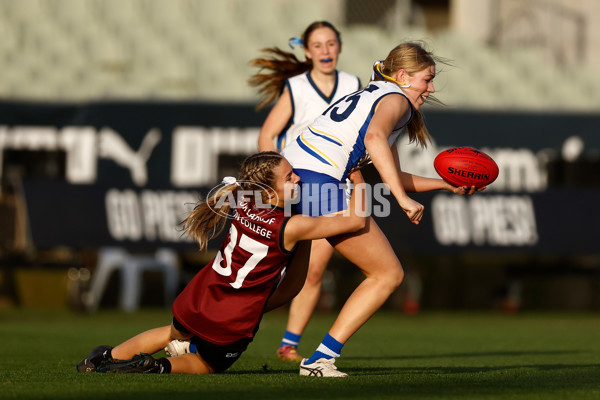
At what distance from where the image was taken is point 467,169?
5113 millimetres

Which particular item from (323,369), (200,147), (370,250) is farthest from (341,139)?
(200,147)

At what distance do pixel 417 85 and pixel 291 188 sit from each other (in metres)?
0.88

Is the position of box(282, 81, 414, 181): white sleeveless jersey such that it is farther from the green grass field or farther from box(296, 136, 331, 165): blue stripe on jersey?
the green grass field

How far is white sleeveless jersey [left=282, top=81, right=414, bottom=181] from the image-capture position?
493 cm

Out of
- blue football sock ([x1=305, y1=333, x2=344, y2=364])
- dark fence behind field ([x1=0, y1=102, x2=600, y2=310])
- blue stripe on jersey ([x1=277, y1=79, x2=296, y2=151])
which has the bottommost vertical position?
dark fence behind field ([x1=0, y1=102, x2=600, y2=310])

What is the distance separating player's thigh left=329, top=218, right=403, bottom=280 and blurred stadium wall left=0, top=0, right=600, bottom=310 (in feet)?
18.8

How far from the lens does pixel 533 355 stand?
6.77 metres

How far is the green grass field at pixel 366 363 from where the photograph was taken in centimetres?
422

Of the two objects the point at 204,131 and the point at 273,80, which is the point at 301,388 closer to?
the point at 273,80

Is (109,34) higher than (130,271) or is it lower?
higher

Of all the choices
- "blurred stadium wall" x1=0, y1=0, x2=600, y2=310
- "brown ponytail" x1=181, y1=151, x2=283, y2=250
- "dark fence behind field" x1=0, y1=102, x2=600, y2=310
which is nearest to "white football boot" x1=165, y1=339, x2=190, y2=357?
"brown ponytail" x1=181, y1=151, x2=283, y2=250

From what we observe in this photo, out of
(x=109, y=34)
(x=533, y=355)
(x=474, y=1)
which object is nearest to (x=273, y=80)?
(x=533, y=355)

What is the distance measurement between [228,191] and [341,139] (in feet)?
2.09

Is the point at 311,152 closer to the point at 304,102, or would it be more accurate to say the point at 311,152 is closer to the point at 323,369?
the point at 323,369
